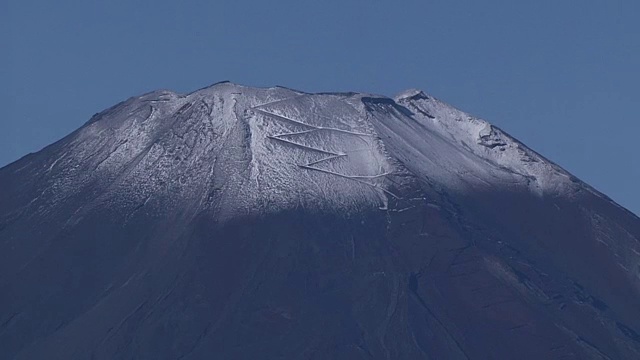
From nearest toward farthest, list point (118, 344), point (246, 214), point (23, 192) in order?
point (118, 344) < point (246, 214) < point (23, 192)

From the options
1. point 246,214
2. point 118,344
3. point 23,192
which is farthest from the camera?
point 23,192

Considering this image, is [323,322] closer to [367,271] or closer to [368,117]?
[367,271]

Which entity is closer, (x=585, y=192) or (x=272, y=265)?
(x=272, y=265)

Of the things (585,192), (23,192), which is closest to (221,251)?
(23,192)

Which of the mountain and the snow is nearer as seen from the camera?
the mountain

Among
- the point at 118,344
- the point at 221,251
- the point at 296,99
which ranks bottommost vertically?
the point at 118,344

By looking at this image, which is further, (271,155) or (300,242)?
(271,155)

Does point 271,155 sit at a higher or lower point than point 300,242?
higher

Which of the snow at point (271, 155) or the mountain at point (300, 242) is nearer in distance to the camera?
the mountain at point (300, 242)
